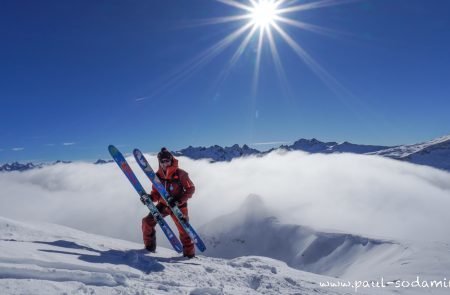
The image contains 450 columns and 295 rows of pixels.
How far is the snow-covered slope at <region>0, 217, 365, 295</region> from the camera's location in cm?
518

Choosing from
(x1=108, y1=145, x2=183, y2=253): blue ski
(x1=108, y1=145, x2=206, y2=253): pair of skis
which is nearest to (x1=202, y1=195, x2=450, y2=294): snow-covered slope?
(x1=108, y1=145, x2=206, y2=253): pair of skis

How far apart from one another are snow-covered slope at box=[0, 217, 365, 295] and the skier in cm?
119

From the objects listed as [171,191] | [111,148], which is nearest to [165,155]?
[171,191]

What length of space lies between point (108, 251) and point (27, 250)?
6.68 feet

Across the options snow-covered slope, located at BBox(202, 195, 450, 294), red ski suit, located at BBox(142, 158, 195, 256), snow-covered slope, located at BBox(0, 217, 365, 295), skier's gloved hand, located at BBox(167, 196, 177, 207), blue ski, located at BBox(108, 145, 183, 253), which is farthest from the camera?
snow-covered slope, located at BBox(202, 195, 450, 294)

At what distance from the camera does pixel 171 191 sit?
33.8 ft

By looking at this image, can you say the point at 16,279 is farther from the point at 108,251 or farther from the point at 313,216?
the point at 313,216

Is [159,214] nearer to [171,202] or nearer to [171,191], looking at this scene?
[171,202]

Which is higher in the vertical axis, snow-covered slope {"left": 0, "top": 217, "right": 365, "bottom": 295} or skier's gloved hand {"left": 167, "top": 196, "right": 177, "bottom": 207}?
skier's gloved hand {"left": 167, "top": 196, "right": 177, "bottom": 207}

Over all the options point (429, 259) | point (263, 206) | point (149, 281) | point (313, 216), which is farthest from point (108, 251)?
point (263, 206)

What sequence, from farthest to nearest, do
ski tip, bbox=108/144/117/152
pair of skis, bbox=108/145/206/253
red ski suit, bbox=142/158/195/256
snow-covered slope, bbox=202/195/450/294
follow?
snow-covered slope, bbox=202/195/450/294 → ski tip, bbox=108/144/117/152 → pair of skis, bbox=108/145/206/253 → red ski suit, bbox=142/158/195/256

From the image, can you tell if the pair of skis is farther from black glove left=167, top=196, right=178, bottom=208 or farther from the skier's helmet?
the skier's helmet

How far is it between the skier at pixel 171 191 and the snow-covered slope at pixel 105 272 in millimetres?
1190

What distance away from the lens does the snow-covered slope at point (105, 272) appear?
17.0ft
